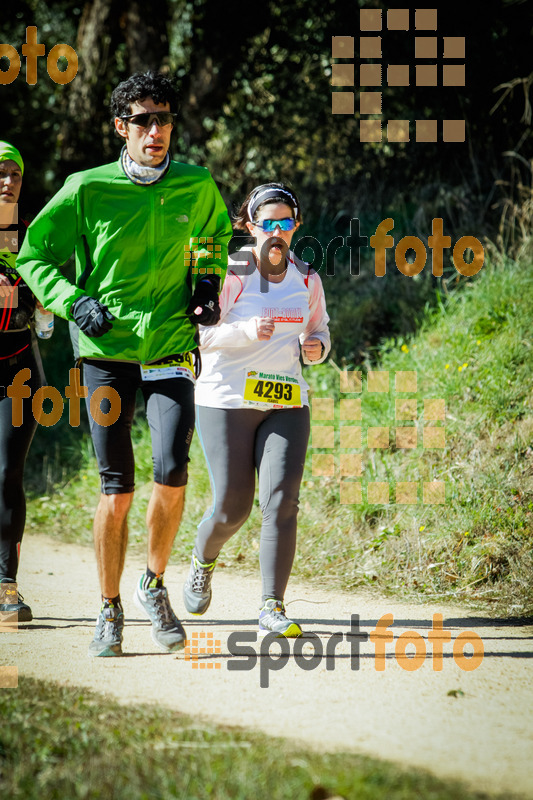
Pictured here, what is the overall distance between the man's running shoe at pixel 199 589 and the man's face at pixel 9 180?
7.63ft

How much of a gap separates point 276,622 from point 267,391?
1143 mm

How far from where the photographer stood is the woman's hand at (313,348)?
15.7 feet

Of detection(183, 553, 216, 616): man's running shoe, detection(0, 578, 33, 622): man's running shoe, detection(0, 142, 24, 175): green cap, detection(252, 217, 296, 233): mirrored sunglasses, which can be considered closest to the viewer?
detection(252, 217, 296, 233): mirrored sunglasses

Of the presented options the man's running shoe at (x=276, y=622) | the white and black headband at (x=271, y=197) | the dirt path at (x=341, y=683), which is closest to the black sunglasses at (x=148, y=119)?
the white and black headband at (x=271, y=197)

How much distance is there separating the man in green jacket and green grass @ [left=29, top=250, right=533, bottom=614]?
2.11 m

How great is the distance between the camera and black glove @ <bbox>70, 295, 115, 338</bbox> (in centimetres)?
404

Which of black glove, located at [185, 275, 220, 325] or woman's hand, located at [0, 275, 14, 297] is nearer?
black glove, located at [185, 275, 220, 325]

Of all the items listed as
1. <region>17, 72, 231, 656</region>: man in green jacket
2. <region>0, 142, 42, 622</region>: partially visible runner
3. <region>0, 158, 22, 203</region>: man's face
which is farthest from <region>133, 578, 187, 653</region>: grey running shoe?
<region>0, 158, 22, 203</region>: man's face

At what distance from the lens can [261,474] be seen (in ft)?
15.1

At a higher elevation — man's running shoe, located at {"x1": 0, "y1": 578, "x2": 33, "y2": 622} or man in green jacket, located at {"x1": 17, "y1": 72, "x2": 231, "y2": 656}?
man in green jacket, located at {"x1": 17, "y1": 72, "x2": 231, "y2": 656}

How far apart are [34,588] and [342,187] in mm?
7542

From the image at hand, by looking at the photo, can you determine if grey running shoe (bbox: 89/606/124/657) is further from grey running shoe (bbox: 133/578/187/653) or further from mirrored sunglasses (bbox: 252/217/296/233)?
mirrored sunglasses (bbox: 252/217/296/233)

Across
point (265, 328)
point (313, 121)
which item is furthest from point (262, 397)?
point (313, 121)

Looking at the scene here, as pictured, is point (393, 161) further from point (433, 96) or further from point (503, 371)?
point (503, 371)
